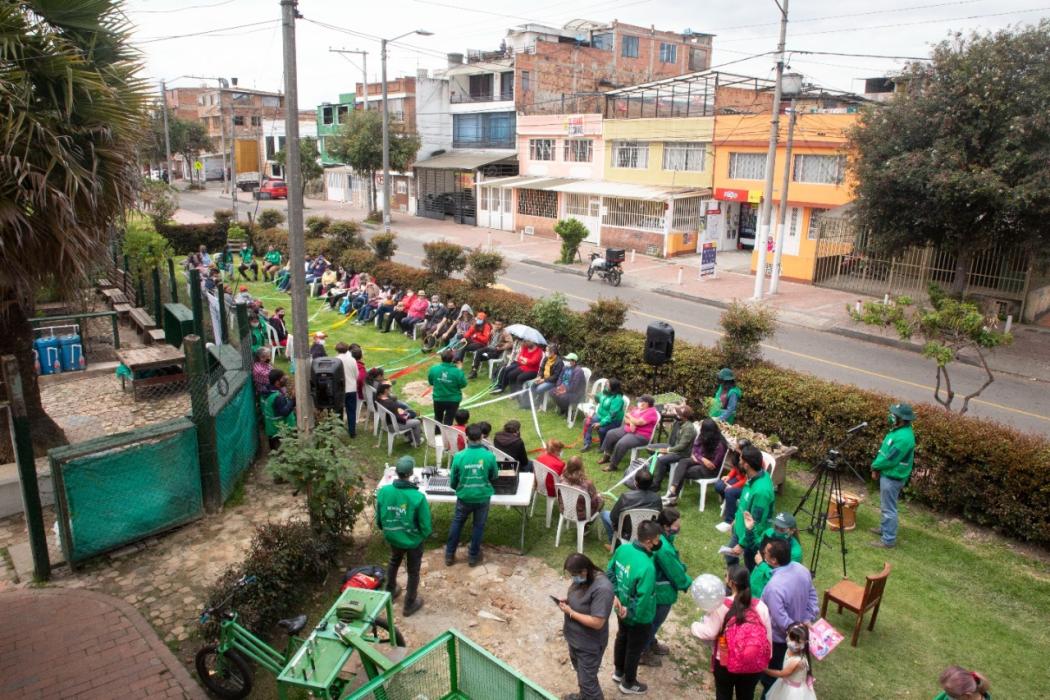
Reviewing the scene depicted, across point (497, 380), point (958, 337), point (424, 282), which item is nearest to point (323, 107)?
point (424, 282)

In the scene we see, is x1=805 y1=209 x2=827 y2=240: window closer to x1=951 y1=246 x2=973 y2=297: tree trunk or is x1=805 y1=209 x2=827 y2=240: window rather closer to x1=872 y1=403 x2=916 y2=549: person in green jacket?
x1=951 y1=246 x2=973 y2=297: tree trunk

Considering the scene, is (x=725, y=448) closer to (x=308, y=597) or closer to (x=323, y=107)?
(x=308, y=597)

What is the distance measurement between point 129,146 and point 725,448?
7.89 m

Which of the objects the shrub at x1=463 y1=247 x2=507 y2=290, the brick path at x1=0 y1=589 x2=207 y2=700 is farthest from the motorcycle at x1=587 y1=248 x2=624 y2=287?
the brick path at x1=0 y1=589 x2=207 y2=700

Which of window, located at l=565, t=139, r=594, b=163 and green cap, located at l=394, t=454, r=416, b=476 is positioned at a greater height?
window, located at l=565, t=139, r=594, b=163

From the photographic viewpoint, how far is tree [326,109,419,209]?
44219mm

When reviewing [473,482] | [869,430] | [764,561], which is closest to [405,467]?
[473,482]

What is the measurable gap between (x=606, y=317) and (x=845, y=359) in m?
7.47

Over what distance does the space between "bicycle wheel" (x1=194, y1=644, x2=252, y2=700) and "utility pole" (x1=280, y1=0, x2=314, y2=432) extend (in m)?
3.95

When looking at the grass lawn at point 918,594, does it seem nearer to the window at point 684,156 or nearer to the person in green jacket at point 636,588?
the person in green jacket at point 636,588

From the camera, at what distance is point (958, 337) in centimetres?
1131

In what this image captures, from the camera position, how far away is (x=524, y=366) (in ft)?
43.8

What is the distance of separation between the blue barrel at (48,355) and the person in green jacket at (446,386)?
832 cm

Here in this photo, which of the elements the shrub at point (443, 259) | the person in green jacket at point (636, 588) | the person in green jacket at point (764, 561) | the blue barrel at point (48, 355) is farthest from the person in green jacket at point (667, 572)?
the blue barrel at point (48, 355)
